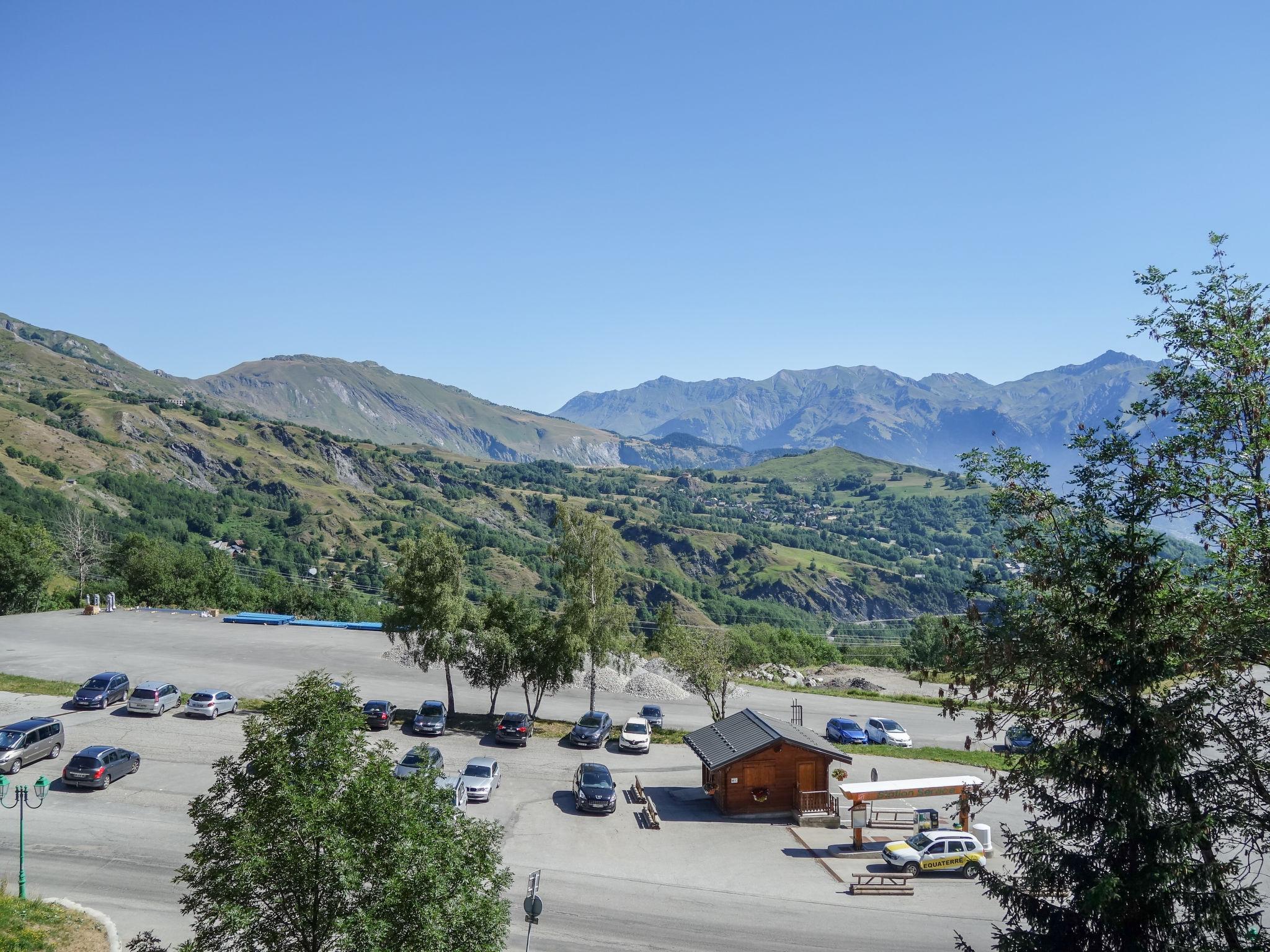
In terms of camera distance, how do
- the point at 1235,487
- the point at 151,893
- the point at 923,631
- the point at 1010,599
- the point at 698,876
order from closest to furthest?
the point at 1235,487 < the point at 1010,599 < the point at 151,893 < the point at 698,876 < the point at 923,631

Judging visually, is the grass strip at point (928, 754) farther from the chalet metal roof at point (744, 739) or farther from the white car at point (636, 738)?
the white car at point (636, 738)

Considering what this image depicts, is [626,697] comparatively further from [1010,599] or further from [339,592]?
[339,592]

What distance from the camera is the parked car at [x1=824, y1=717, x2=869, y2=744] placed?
4788 cm

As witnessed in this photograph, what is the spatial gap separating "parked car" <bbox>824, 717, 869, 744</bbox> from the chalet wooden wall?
49.4 ft

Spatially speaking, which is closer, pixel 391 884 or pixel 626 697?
pixel 391 884

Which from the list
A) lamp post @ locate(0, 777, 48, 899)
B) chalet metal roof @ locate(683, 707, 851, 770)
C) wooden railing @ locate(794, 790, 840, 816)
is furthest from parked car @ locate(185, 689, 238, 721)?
wooden railing @ locate(794, 790, 840, 816)

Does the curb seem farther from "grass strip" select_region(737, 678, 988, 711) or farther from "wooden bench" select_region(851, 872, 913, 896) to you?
"grass strip" select_region(737, 678, 988, 711)

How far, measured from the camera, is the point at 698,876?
27.0 meters

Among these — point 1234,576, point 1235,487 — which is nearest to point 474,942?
point 1234,576

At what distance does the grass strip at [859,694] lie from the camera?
62000mm

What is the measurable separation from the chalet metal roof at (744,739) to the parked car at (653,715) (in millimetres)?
10881

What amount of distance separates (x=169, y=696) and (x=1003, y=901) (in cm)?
4176

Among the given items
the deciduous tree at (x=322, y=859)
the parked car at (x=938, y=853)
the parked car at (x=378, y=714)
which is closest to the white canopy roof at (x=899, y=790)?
the parked car at (x=938, y=853)

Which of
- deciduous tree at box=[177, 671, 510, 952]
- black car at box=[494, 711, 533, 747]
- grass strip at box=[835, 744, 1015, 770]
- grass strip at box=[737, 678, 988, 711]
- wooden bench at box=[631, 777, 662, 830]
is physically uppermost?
deciduous tree at box=[177, 671, 510, 952]
